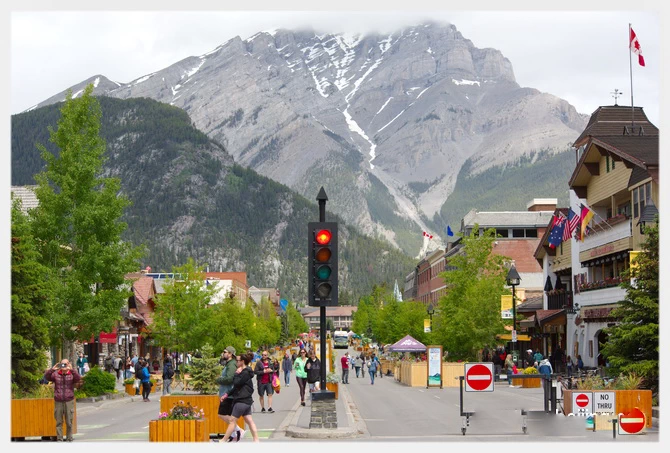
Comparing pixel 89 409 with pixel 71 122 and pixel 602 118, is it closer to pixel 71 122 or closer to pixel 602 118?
pixel 71 122

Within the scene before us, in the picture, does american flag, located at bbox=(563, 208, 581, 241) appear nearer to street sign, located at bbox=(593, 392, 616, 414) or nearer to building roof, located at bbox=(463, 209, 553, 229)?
street sign, located at bbox=(593, 392, 616, 414)

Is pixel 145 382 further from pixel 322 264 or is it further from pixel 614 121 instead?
pixel 614 121

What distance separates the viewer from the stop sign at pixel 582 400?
973 inches

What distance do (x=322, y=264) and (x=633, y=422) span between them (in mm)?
7795

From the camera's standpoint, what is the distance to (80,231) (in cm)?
4319

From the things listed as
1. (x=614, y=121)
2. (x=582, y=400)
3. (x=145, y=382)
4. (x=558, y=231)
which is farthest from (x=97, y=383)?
(x=614, y=121)

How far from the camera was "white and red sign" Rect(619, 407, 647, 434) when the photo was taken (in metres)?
22.2

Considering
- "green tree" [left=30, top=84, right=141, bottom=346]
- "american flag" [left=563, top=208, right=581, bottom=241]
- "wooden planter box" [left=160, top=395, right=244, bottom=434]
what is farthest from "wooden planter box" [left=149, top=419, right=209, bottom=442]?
"american flag" [left=563, top=208, right=581, bottom=241]

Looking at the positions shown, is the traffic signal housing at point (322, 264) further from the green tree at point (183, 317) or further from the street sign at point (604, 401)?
the green tree at point (183, 317)

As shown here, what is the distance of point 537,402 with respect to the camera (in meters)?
37.3

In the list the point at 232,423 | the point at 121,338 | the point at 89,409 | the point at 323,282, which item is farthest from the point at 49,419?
the point at 121,338

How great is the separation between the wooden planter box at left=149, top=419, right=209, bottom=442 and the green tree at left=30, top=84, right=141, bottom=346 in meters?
23.2

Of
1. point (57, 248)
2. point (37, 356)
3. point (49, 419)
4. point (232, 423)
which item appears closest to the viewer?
point (232, 423)

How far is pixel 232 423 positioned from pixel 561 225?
46.2 meters
